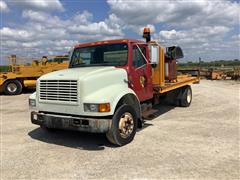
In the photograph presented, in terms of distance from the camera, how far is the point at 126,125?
6.37m

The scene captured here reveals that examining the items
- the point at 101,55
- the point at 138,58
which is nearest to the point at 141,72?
the point at 138,58

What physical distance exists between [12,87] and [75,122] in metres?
14.1

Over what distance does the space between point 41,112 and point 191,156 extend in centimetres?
352

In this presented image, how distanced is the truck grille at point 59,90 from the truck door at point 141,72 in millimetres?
Answer: 1653

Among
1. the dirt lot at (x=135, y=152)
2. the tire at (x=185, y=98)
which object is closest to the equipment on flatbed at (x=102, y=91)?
the dirt lot at (x=135, y=152)

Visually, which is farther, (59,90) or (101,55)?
(101,55)

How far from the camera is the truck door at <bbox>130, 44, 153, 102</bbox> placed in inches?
281

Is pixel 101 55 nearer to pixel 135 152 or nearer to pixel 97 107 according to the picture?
pixel 97 107

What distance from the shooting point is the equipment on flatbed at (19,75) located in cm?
1847

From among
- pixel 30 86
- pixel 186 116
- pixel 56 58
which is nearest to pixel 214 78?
pixel 56 58

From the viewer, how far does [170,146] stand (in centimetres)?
611

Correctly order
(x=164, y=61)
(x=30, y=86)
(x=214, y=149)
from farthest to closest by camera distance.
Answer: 1. (x=30, y=86)
2. (x=164, y=61)
3. (x=214, y=149)

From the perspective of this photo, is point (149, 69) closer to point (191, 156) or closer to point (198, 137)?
point (198, 137)

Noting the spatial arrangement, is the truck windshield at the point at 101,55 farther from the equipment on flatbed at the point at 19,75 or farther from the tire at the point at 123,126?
the equipment on flatbed at the point at 19,75
